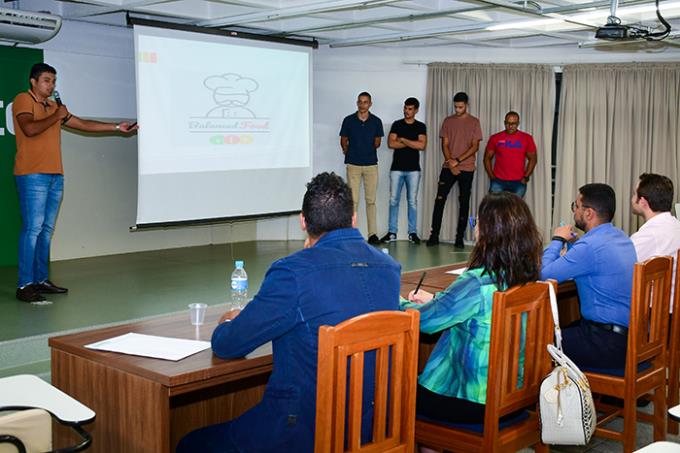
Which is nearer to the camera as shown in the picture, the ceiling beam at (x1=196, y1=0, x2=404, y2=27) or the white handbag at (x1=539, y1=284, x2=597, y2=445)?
the white handbag at (x1=539, y1=284, x2=597, y2=445)

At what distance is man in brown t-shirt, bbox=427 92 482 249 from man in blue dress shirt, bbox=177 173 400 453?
6.73 meters

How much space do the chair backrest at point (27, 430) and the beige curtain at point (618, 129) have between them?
8104 mm

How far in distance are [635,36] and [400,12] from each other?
2.30 m

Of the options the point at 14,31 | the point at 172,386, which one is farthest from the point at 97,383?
the point at 14,31

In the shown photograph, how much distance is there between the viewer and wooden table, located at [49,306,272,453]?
7.75 ft

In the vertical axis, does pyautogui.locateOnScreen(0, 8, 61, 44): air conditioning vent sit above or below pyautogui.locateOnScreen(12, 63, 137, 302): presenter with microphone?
above

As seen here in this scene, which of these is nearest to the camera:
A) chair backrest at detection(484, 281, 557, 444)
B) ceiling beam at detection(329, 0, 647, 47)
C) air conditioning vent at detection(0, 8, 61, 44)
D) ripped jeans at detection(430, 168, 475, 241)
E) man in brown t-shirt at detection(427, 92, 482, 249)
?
chair backrest at detection(484, 281, 557, 444)

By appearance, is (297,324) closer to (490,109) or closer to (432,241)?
(432,241)

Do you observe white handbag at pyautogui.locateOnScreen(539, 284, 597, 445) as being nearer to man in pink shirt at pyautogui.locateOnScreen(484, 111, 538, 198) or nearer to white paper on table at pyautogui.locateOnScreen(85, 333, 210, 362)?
white paper on table at pyautogui.locateOnScreen(85, 333, 210, 362)

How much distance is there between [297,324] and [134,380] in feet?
1.69

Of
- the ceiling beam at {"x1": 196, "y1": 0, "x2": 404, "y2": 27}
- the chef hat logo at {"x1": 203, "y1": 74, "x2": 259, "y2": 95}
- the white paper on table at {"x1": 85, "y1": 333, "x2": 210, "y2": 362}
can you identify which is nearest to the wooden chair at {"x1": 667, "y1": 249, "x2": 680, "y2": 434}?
the white paper on table at {"x1": 85, "y1": 333, "x2": 210, "y2": 362}

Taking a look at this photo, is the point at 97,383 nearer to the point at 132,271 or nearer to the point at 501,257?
the point at 501,257

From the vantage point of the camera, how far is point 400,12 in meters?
7.35

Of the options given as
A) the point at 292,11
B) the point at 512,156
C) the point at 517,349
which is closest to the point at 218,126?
the point at 292,11
